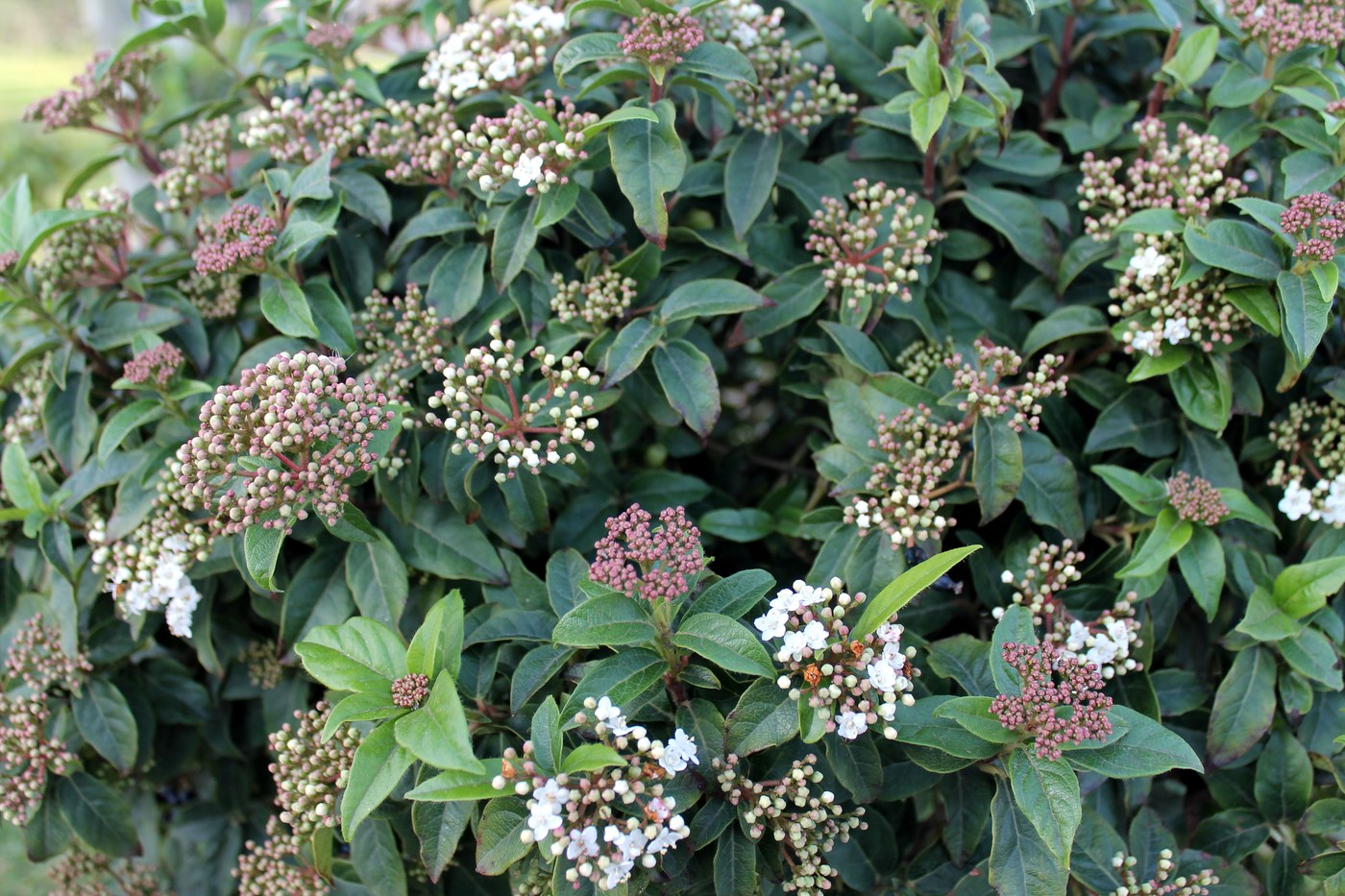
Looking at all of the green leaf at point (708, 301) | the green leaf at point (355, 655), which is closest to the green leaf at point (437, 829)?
the green leaf at point (355, 655)

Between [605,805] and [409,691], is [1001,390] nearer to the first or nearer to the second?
[605,805]

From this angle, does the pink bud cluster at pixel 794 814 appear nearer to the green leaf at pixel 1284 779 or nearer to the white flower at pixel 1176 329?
the green leaf at pixel 1284 779

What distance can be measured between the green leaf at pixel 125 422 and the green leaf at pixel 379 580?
626 mm

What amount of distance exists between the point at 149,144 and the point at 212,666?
5.80 feet

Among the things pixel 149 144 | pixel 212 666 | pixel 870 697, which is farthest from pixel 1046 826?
pixel 149 144

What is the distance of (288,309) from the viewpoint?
100 inches

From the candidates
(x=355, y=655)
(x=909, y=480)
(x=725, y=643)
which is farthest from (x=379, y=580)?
(x=909, y=480)

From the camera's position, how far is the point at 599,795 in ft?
6.08

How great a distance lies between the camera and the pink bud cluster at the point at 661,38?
7.82ft

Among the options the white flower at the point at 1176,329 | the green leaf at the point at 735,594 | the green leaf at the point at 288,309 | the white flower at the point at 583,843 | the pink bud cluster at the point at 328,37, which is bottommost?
the white flower at the point at 583,843

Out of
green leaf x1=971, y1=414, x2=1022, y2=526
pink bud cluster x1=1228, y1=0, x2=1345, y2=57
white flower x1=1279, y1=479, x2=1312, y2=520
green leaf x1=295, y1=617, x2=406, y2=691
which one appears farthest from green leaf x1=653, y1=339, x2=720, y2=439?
pink bud cluster x1=1228, y1=0, x2=1345, y2=57

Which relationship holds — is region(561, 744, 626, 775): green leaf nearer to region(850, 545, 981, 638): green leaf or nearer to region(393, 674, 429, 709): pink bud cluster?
region(393, 674, 429, 709): pink bud cluster

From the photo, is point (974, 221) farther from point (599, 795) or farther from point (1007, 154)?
point (599, 795)

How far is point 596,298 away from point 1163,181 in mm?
1538
